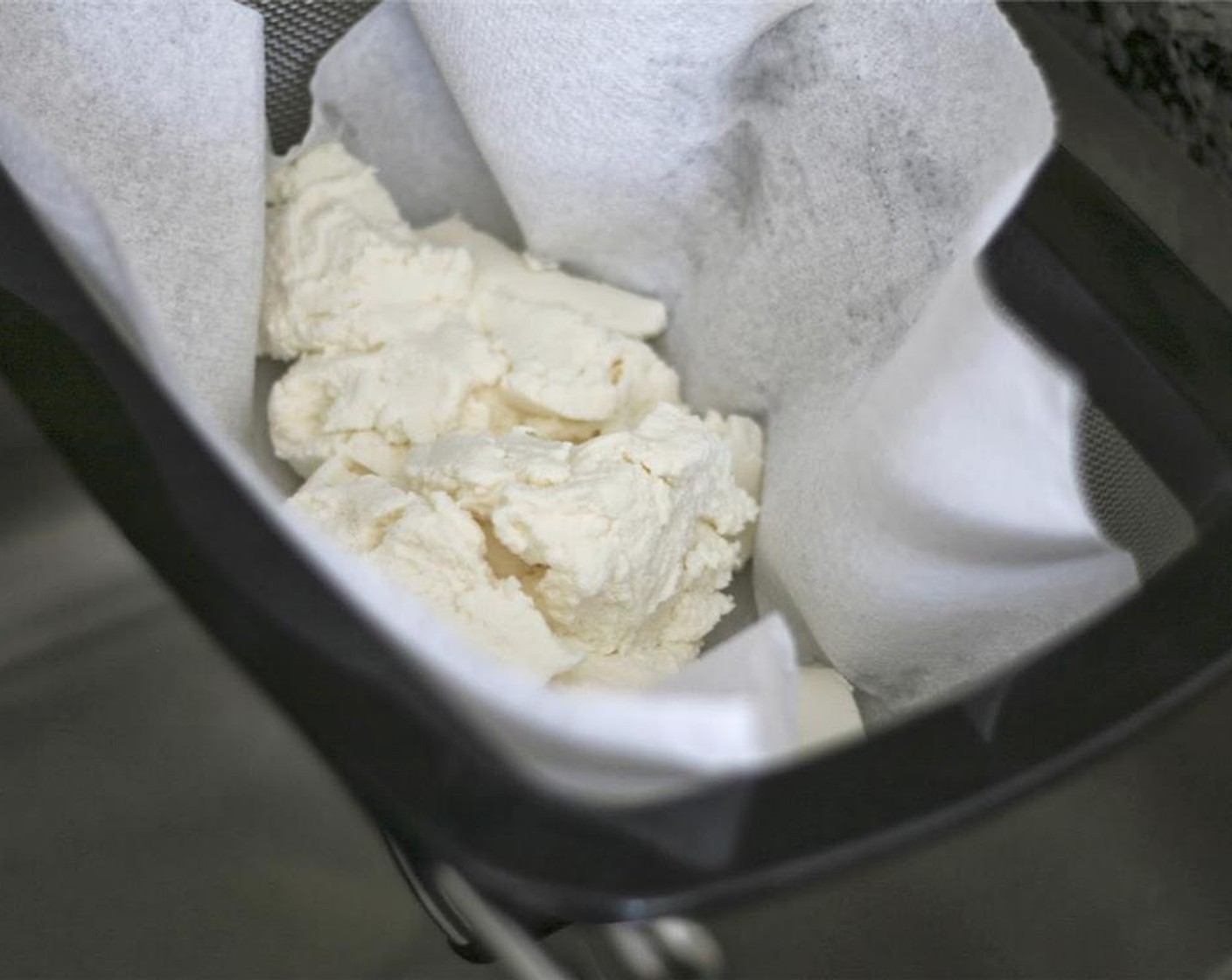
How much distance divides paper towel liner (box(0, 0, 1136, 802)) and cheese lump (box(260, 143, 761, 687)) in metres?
0.02

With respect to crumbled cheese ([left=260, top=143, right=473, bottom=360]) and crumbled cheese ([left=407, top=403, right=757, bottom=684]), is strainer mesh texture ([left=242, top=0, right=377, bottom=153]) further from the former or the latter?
crumbled cheese ([left=407, top=403, right=757, bottom=684])

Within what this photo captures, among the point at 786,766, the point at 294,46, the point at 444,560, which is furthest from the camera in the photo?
the point at 294,46

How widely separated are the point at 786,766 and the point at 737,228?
0.27m

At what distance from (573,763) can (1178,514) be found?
170mm

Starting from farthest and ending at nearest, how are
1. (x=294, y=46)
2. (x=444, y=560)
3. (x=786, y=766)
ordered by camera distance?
(x=294, y=46)
(x=444, y=560)
(x=786, y=766)

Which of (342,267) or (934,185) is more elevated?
(934,185)

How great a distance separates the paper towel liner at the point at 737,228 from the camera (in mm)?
343

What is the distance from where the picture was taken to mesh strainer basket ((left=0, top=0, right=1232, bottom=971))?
0.92ft

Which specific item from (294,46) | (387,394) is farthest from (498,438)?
(294,46)

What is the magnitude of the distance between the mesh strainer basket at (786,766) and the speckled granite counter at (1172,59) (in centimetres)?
11

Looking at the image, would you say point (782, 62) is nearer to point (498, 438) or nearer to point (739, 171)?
point (739, 171)

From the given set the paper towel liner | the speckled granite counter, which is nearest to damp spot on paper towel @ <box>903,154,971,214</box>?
the paper towel liner

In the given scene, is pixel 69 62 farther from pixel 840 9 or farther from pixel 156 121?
pixel 840 9

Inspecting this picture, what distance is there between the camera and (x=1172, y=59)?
492 millimetres
